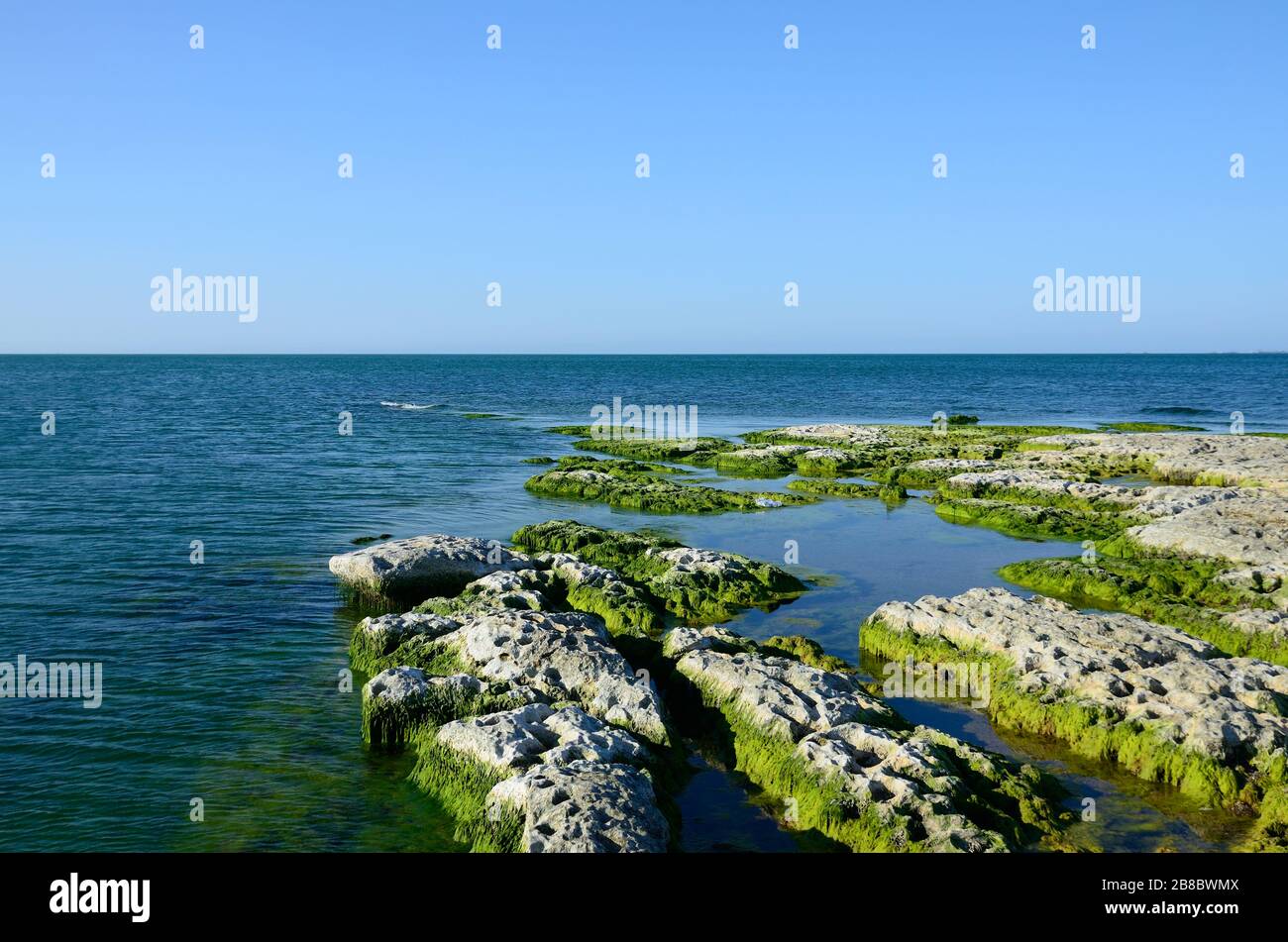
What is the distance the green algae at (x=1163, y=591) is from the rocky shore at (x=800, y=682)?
0.06 metres

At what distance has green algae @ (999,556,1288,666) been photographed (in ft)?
65.3

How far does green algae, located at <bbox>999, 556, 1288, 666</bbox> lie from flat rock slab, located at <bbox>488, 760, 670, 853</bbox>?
14.2m

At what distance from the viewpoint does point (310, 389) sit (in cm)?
13350

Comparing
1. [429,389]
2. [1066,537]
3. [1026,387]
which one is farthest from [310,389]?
[1066,537]

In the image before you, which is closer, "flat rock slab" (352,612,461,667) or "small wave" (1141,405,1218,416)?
"flat rock slab" (352,612,461,667)

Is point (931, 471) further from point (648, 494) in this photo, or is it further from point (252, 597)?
point (252, 597)

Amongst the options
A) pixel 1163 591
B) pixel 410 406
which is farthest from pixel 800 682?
pixel 410 406

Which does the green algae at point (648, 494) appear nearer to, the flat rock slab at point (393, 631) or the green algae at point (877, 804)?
the flat rock slab at point (393, 631)

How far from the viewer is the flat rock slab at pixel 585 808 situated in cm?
1142

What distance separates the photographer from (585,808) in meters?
11.9

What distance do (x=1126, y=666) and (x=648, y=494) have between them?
23.6 metres

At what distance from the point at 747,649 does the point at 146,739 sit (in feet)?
36.8

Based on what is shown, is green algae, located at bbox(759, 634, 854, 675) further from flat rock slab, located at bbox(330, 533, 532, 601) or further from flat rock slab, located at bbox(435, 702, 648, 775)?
flat rock slab, located at bbox(330, 533, 532, 601)

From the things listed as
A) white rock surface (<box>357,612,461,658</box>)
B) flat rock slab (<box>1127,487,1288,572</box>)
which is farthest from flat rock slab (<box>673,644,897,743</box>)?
flat rock slab (<box>1127,487,1288,572</box>)
